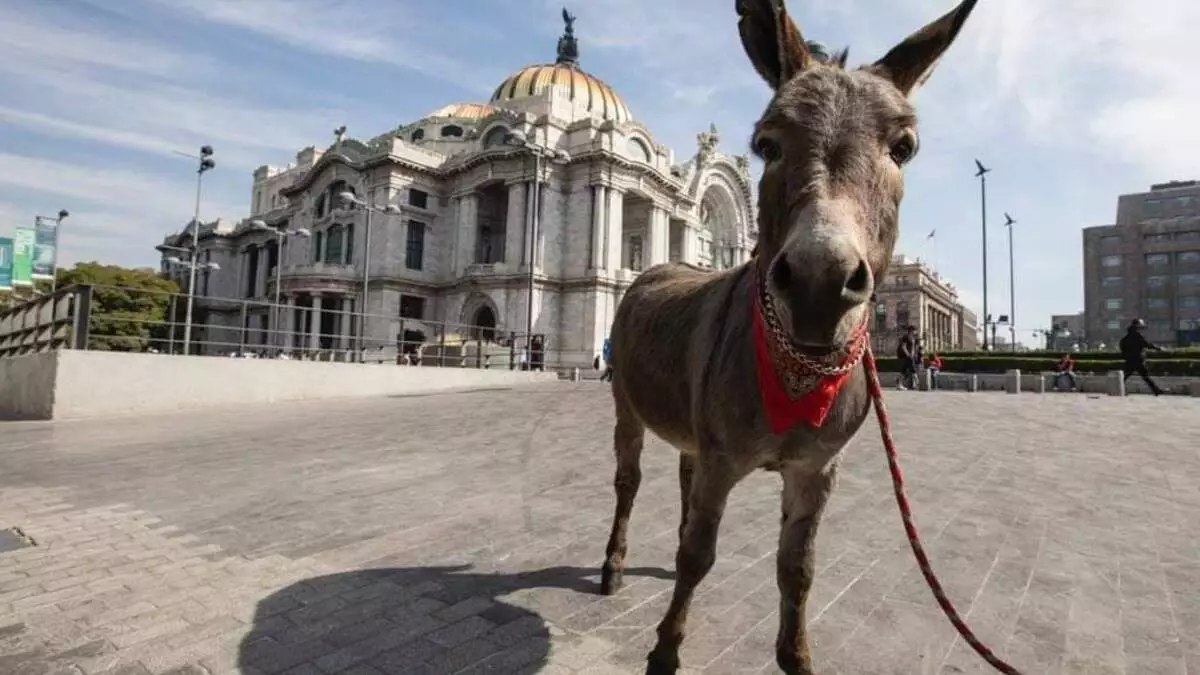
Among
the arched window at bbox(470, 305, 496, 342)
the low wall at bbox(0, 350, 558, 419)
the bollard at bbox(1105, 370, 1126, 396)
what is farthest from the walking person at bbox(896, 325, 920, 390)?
the arched window at bbox(470, 305, 496, 342)

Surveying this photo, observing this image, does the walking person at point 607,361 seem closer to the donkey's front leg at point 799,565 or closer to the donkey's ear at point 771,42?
the donkey's front leg at point 799,565

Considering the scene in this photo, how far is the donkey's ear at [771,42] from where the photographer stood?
221cm

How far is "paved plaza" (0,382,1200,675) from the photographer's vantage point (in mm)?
2992

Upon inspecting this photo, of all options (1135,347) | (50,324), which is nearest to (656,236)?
(1135,347)

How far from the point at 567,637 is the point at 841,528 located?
9.32ft

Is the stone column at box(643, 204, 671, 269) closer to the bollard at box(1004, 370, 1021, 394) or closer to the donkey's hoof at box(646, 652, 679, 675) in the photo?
the bollard at box(1004, 370, 1021, 394)

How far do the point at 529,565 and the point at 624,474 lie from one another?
93 centimetres

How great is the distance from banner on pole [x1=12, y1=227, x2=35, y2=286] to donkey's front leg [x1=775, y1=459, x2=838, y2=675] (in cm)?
5143

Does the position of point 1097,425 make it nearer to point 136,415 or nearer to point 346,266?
point 136,415

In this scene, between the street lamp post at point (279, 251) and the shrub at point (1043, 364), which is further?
the street lamp post at point (279, 251)

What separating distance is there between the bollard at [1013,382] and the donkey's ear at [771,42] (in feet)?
83.8

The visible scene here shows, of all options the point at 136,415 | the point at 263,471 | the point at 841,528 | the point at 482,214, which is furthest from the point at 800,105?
the point at 482,214

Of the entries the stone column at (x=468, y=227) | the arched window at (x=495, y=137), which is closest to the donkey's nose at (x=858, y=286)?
the stone column at (x=468, y=227)

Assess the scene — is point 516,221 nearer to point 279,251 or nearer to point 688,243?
point 279,251
